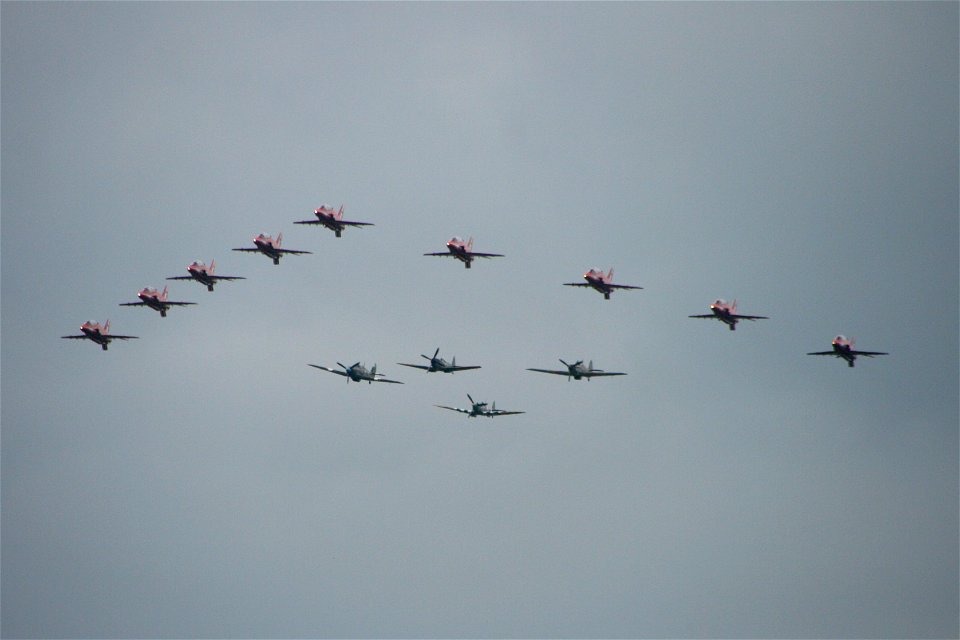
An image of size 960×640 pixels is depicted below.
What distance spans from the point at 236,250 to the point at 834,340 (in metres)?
66.9

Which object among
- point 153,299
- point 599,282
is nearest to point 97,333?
point 153,299

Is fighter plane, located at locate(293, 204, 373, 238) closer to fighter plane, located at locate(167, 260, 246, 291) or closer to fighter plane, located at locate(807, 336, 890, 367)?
fighter plane, located at locate(167, 260, 246, 291)

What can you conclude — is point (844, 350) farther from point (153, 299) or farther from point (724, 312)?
point (153, 299)

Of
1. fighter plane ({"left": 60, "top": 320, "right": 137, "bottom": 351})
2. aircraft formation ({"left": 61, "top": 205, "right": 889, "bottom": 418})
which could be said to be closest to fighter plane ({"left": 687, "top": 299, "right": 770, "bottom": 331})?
aircraft formation ({"left": 61, "top": 205, "right": 889, "bottom": 418})

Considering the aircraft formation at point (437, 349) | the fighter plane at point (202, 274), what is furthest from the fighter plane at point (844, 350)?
the fighter plane at point (202, 274)

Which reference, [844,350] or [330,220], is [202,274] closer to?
[330,220]

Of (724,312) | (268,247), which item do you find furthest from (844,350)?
(268,247)

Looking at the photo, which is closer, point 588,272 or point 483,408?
point 588,272

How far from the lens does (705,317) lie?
185125 millimetres

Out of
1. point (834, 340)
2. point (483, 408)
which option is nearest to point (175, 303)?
point (483, 408)

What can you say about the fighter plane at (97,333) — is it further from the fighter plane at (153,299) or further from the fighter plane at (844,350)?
the fighter plane at (844,350)

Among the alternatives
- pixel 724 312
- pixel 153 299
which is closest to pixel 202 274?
pixel 153 299

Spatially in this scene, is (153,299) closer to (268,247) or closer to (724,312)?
(268,247)

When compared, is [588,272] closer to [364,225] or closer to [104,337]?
[364,225]
